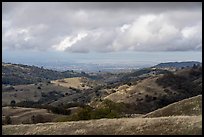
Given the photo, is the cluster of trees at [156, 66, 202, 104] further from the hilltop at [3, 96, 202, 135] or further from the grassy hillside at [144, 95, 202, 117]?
the hilltop at [3, 96, 202, 135]

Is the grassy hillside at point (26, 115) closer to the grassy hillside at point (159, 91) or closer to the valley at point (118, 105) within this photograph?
the valley at point (118, 105)

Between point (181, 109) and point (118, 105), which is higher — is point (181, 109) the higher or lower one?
the higher one

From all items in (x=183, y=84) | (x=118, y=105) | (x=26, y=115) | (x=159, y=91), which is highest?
(x=118, y=105)

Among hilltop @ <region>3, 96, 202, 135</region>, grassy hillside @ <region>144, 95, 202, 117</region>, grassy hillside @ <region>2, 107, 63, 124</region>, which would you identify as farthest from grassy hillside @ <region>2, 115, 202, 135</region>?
grassy hillside @ <region>2, 107, 63, 124</region>

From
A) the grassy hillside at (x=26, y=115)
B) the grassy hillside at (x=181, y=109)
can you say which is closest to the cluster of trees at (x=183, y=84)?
the grassy hillside at (x=26, y=115)

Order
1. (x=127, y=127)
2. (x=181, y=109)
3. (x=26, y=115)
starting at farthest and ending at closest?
(x=26, y=115), (x=181, y=109), (x=127, y=127)

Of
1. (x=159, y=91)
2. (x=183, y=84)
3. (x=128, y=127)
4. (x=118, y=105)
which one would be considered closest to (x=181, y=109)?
(x=118, y=105)

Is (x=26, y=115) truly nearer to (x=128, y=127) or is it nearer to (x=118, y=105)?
(x=118, y=105)

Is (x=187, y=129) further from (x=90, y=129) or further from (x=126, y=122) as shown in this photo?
(x=90, y=129)
